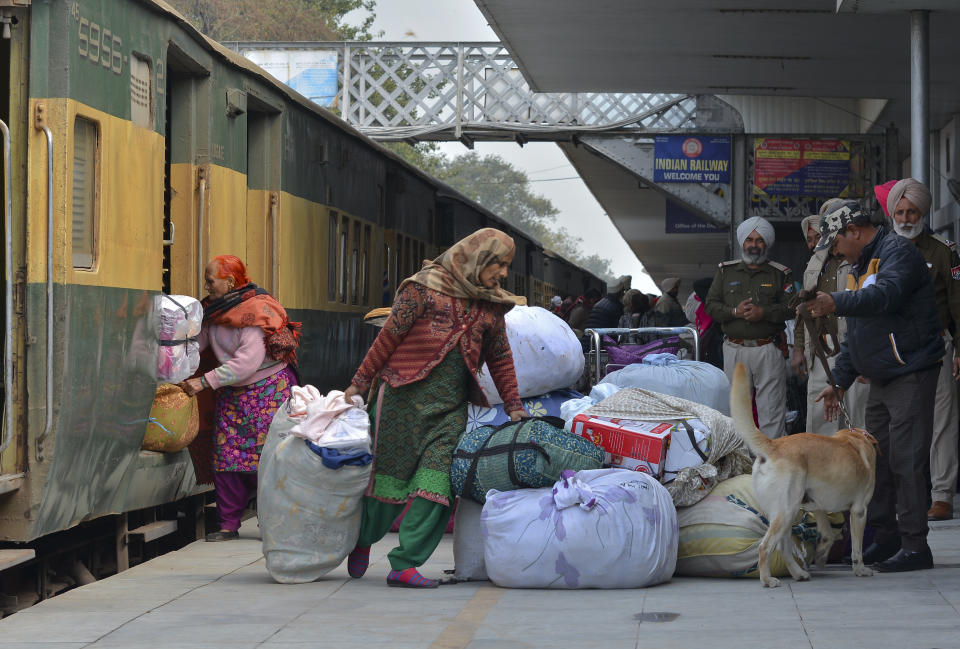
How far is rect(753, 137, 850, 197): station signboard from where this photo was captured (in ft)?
56.5

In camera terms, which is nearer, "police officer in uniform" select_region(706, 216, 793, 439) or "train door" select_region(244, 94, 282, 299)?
"train door" select_region(244, 94, 282, 299)

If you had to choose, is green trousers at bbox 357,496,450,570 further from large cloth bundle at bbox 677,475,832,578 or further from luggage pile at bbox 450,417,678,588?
large cloth bundle at bbox 677,475,832,578

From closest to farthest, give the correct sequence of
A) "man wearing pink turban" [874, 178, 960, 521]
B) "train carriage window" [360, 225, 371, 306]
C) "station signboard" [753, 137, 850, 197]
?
1. "man wearing pink turban" [874, 178, 960, 521]
2. "train carriage window" [360, 225, 371, 306]
3. "station signboard" [753, 137, 850, 197]

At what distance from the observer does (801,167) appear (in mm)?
17469

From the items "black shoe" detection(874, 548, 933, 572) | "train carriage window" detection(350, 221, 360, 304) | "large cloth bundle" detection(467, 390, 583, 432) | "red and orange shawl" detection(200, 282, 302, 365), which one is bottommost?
"black shoe" detection(874, 548, 933, 572)

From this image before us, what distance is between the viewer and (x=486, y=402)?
650cm

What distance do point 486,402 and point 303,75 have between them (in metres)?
16.0

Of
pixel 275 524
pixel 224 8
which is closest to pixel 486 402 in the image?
pixel 275 524

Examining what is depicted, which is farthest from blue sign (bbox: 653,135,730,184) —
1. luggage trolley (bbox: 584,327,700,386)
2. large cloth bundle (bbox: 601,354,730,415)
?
large cloth bundle (bbox: 601,354,730,415)

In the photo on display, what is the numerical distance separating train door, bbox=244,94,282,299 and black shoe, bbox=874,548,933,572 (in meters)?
4.80

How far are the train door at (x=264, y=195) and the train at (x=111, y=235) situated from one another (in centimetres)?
1

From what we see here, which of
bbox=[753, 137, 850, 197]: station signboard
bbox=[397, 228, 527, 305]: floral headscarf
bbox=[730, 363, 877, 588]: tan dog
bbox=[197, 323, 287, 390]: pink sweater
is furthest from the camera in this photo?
bbox=[753, 137, 850, 197]: station signboard

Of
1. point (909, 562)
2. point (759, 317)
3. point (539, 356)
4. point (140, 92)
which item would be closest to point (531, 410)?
point (539, 356)

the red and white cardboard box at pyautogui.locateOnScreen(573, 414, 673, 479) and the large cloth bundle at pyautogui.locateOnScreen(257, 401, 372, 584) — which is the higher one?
the red and white cardboard box at pyautogui.locateOnScreen(573, 414, 673, 479)
